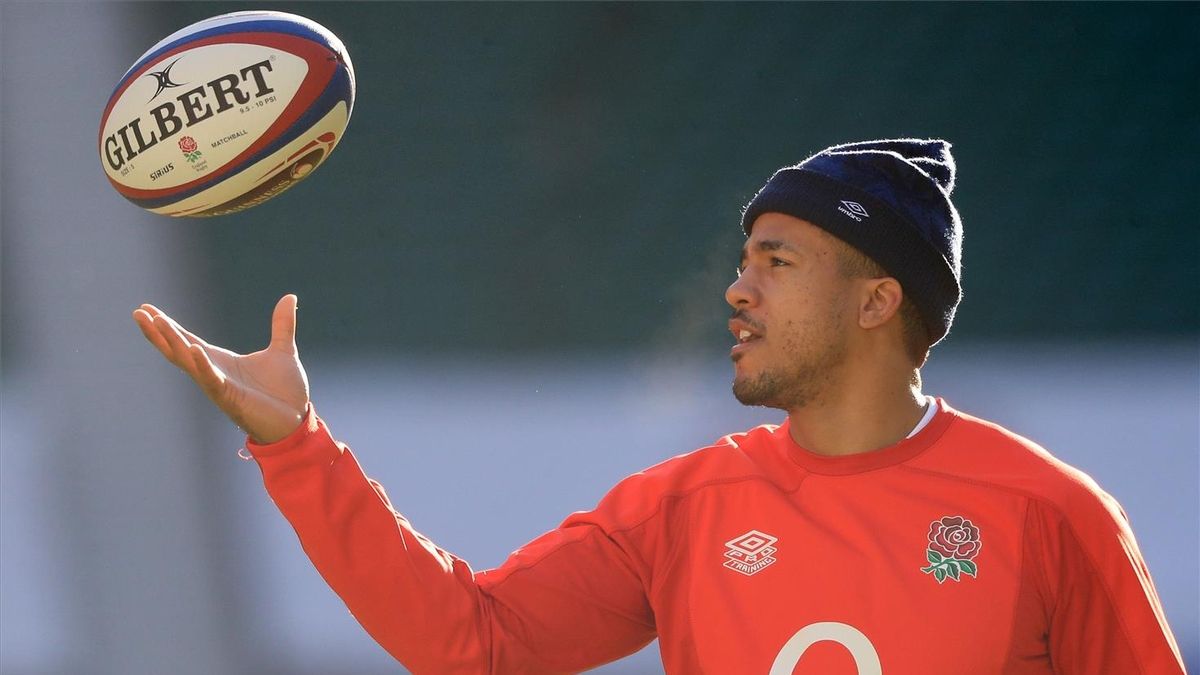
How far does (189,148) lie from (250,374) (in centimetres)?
77

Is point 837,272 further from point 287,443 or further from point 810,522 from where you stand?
point 287,443

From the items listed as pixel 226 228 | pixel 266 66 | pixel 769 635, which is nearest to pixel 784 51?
pixel 226 228

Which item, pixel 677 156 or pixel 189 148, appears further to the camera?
pixel 677 156

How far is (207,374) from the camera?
1879 mm

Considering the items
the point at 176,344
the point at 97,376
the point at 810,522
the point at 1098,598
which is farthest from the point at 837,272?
the point at 97,376

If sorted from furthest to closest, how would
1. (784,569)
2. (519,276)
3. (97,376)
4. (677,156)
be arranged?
(677,156)
(519,276)
(97,376)
(784,569)

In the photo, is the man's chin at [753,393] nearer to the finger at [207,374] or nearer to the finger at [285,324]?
the finger at [285,324]

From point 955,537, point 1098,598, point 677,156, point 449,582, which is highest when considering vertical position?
point 677,156

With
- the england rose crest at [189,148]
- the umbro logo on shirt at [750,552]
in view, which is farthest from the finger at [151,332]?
the umbro logo on shirt at [750,552]

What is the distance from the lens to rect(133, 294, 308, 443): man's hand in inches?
73.8

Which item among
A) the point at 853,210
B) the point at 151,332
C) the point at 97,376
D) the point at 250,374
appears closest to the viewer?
the point at 151,332

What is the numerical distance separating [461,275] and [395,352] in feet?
1.03

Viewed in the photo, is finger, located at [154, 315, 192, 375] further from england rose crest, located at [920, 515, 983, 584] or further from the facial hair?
england rose crest, located at [920, 515, 983, 584]

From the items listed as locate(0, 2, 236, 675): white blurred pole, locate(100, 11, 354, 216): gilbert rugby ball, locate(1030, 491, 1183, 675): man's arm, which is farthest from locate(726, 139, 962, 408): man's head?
locate(0, 2, 236, 675): white blurred pole
